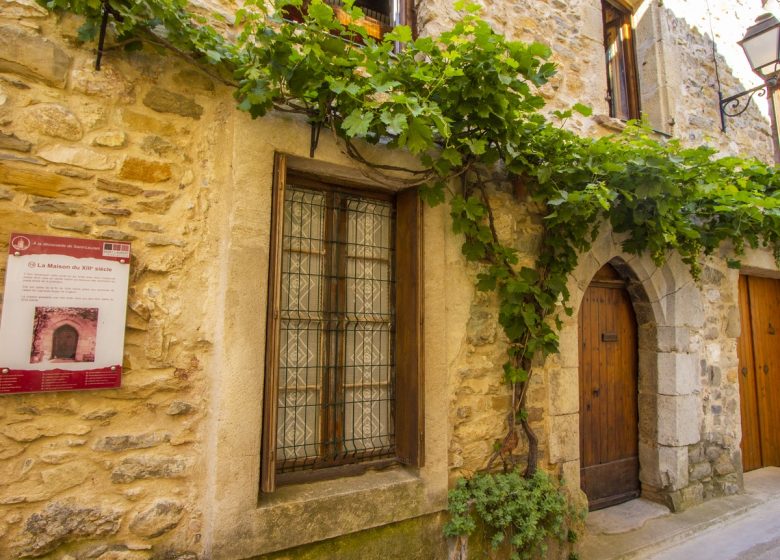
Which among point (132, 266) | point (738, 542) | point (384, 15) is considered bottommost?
point (738, 542)

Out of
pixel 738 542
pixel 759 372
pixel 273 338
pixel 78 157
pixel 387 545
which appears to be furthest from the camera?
pixel 759 372

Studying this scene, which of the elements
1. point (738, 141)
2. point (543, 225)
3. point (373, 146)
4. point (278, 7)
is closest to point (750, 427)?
point (738, 141)

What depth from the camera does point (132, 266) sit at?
1.90 metres

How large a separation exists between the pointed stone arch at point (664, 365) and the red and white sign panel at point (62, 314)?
10.1 ft

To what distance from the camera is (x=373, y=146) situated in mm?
2469

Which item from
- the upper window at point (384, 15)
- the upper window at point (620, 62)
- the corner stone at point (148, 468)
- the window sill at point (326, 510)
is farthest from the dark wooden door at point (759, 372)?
the corner stone at point (148, 468)

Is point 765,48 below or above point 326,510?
above

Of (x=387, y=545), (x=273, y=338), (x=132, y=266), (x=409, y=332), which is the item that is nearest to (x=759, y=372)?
(x=409, y=332)

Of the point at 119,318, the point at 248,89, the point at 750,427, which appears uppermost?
the point at 248,89

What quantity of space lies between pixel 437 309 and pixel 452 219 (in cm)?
54

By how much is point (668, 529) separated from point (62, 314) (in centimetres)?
396

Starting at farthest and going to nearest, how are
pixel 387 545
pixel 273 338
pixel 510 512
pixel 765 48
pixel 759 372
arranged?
pixel 759 372 → pixel 765 48 → pixel 510 512 → pixel 387 545 → pixel 273 338

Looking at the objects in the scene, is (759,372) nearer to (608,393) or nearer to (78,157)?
(608,393)

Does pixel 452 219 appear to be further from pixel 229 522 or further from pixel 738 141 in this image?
pixel 738 141
